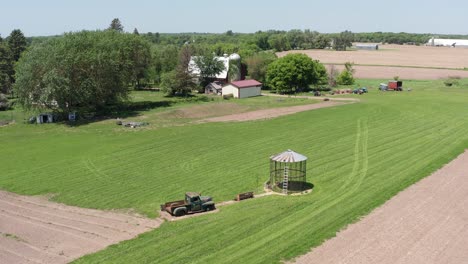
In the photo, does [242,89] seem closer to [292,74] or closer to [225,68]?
[292,74]

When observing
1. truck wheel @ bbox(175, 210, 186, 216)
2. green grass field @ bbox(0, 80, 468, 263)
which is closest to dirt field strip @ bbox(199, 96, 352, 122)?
green grass field @ bbox(0, 80, 468, 263)

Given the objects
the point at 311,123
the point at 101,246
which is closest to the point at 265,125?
the point at 311,123

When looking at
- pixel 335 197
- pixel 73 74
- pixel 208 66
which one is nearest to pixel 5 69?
pixel 73 74

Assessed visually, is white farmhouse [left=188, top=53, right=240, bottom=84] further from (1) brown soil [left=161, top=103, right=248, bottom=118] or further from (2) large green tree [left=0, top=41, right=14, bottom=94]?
(2) large green tree [left=0, top=41, right=14, bottom=94]

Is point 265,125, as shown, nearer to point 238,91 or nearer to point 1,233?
point 238,91

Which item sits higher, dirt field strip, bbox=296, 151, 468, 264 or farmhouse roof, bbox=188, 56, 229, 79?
farmhouse roof, bbox=188, 56, 229, 79

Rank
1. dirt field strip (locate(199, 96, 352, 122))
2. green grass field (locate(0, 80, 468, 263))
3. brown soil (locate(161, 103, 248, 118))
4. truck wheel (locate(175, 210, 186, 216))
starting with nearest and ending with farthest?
green grass field (locate(0, 80, 468, 263)) → truck wheel (locate(175, 210, 186, 216)) → dirt field strip (locate(199, 96, 352, 122)) → brown soil (locate(161, 103, 248, 118))
